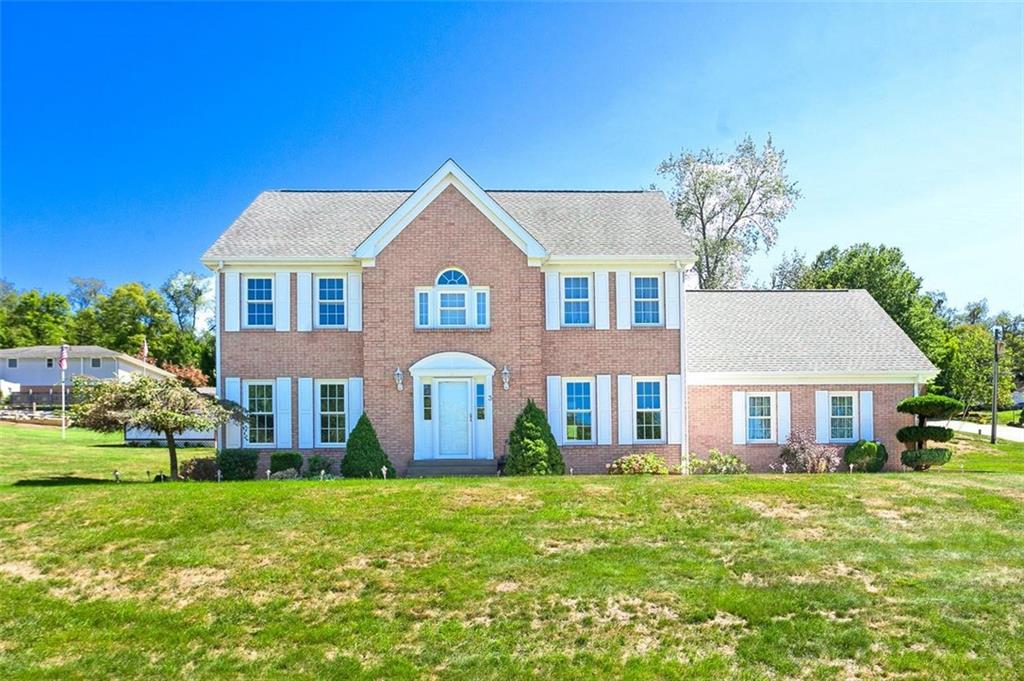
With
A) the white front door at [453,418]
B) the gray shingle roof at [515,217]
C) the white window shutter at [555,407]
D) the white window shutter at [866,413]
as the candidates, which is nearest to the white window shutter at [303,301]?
the gray shingle roof at [515,217]

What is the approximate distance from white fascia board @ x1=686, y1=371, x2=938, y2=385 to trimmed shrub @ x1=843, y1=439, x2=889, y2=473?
76.9 inches

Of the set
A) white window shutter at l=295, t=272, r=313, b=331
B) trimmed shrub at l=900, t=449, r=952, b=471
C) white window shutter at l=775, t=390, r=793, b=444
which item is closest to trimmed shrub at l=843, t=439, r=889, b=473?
trimmed shrub at l=900, t=449, r=952, b=471

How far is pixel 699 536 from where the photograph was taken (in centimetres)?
1098

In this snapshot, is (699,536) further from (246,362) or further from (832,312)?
(832,312)

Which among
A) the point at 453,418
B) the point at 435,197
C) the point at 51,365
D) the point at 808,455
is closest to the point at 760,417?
the point at 808,455

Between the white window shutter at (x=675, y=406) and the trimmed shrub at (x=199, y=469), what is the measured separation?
41.7ft

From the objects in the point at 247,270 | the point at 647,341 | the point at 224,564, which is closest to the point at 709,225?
the point at 647,341

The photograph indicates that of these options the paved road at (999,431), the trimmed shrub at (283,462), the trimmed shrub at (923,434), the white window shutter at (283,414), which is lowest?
the paved road at (999,431)

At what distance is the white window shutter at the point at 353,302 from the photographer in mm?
19578

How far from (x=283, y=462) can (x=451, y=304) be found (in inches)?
247

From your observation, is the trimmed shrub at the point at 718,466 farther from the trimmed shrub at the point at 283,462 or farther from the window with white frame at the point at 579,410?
the trimmed shrub at the point at 283,462

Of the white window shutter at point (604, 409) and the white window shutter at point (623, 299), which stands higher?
the white window shutter at point (623, 299)

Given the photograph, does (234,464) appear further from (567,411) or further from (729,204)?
(729,204)

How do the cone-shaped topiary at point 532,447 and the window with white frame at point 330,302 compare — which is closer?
the cone-shaped topiary at point 532,447
